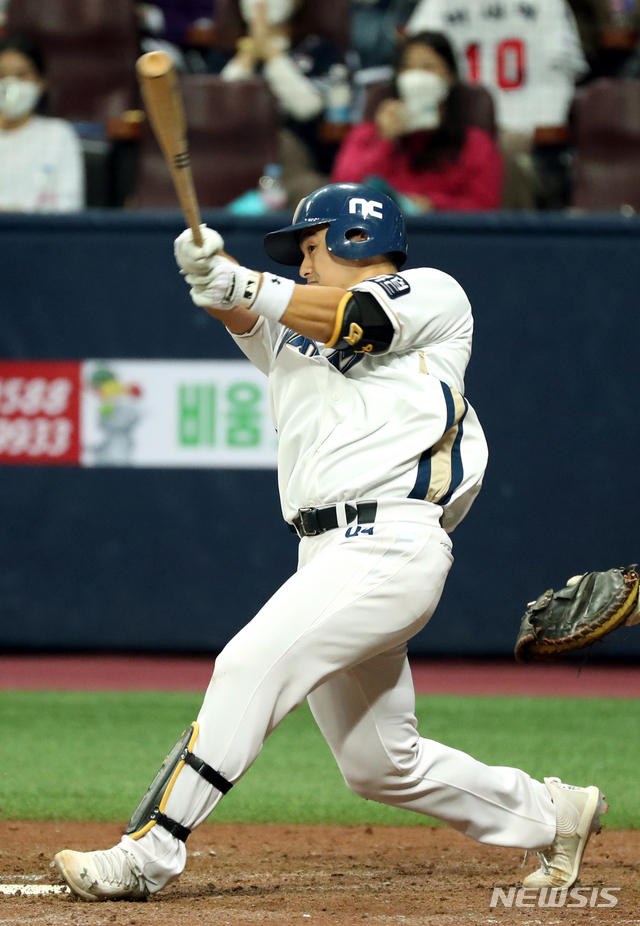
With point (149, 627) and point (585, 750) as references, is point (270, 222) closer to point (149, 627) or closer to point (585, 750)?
point (149, 627)

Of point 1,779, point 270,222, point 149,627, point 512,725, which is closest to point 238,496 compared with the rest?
point 149,627

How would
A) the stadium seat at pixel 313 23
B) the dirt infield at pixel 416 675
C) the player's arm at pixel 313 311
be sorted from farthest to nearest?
the stadium seat at pixel 313 23 < the dirt infield at pixel 416 675 < the player's arm at pixel 313 311

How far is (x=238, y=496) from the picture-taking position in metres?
6.20

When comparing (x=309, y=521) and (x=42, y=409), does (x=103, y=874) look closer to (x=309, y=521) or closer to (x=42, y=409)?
(x=309, y=521)

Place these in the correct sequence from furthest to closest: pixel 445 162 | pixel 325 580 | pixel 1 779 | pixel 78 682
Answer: pixel 445 162
pixel 78 682
pixel 1 779
pixel 325 580

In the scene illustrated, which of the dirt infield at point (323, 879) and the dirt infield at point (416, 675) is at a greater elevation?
the dirt infield at point (323, 879)

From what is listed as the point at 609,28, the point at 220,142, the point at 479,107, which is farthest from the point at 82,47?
the point at 609,28

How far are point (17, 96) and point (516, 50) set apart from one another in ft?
9.03

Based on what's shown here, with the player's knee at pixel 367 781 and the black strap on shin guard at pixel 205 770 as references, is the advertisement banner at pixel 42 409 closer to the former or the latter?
the player's knee at pixel 367 781

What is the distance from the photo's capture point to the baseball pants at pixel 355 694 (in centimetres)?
269

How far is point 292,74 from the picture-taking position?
7215mm

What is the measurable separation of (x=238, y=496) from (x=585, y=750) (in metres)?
2.17

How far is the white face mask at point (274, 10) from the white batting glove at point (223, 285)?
5070 mm
